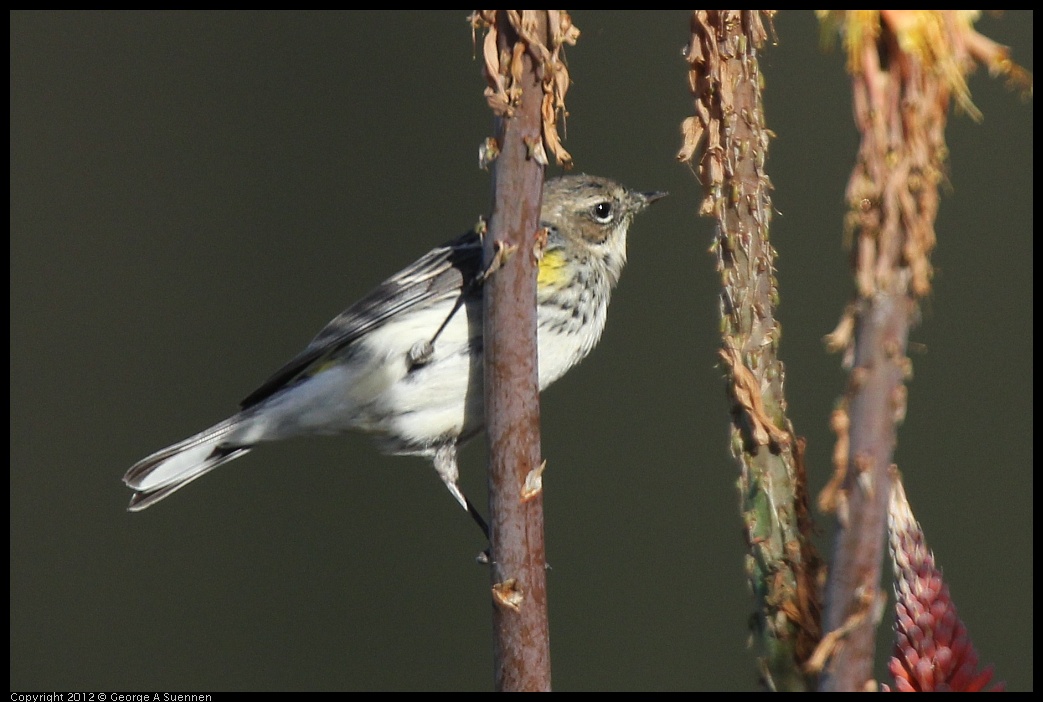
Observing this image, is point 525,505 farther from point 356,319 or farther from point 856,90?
point 356,319

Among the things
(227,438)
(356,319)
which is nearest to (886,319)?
(356,319)

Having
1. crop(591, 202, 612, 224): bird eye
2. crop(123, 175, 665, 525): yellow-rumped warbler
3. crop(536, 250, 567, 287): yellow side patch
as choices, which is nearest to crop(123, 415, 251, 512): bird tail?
crop(123, 175, 665, 525): yellow-rumped warbler

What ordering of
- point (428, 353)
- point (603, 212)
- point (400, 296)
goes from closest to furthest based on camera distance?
1. point (428, 353)
2. point (400, 296)
3. point (603, 212)

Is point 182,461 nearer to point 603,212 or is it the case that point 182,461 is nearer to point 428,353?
point 428,353

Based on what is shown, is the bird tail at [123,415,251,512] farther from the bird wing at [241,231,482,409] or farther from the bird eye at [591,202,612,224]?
the bird eye at [591,202,612,224]

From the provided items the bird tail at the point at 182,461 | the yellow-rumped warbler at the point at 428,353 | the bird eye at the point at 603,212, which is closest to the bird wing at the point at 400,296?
the yellow-rumped warbler at the point at 428,353

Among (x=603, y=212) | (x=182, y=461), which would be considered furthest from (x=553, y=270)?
(x=182, y=461)

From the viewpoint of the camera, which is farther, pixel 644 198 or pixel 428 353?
pixel 644 198

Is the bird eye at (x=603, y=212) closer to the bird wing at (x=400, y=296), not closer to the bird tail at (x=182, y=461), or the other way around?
the bird wing at (x=400, y=296)
